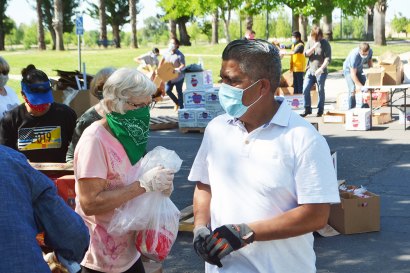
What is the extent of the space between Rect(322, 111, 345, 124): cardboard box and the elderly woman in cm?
1179

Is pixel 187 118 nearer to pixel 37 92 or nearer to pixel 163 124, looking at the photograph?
pixel 163 124

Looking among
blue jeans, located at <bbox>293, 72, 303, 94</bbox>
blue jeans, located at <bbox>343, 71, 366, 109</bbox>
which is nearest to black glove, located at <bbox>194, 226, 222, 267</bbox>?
blue jeans, located at <bbox>343, 71, 366, 109</bbox>

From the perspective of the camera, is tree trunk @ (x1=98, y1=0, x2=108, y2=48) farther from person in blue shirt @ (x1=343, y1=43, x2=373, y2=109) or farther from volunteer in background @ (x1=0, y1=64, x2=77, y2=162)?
volunteer in background @ (x1=0, y1=64, x2=77, y2=162)

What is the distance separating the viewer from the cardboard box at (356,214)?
6.98m

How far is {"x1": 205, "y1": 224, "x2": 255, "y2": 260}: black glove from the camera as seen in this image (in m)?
2.63

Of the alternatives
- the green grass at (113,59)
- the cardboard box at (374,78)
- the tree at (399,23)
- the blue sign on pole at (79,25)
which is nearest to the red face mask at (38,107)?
the cardboard box at (374,78)

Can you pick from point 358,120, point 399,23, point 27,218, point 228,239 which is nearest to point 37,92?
point 228,239

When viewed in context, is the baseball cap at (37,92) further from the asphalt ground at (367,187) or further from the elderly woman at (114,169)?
the asphalt ground at (367,187)

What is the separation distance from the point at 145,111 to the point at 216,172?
0.95m

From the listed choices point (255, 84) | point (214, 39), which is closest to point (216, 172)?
point (255, 84)

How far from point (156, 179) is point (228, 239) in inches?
39.6

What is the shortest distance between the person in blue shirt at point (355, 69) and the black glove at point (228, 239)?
1309 cm

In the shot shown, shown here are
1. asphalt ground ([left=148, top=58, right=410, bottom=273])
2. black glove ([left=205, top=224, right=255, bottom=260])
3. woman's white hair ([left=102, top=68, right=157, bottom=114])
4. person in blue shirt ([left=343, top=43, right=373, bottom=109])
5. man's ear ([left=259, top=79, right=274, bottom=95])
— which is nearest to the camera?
black glove ([left=205, top=224, right=255, bottom=260])

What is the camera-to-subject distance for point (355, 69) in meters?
15.5
